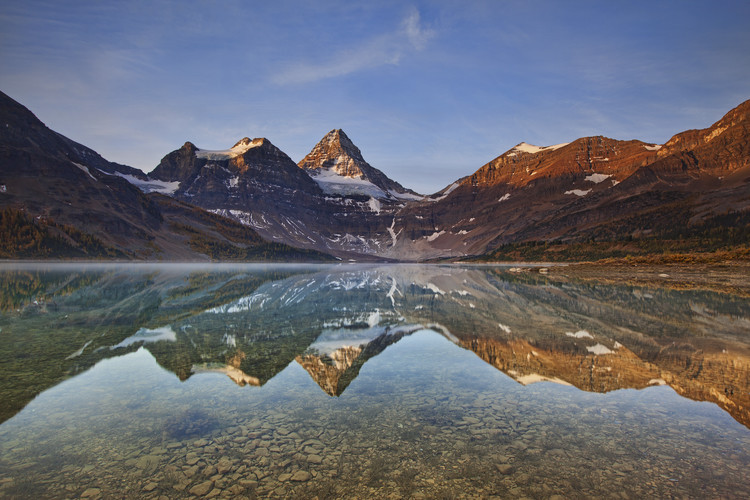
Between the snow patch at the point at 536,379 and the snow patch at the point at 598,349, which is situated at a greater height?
A: the snow patch at the point at 598,349

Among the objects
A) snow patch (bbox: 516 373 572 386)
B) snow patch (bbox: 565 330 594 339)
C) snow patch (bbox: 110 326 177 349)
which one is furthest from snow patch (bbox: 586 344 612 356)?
snow patch (bbox: 110 326 177 349)

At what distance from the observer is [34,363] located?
17062 mm

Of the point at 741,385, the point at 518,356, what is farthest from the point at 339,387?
the point at 741,385

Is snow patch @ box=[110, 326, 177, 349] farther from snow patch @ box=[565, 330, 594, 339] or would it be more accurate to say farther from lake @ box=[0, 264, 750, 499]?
snow patch @ box=[565, 330, 594, 339]

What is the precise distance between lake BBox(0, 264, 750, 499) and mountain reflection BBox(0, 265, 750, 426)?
171mm

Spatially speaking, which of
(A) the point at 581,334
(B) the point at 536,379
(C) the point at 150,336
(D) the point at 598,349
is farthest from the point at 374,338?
(C) the point at 150,336

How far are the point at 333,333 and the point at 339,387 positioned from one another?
1150 cm

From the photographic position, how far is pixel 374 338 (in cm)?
2497

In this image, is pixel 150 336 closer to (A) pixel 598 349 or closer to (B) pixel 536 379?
(B) pixel 536 379

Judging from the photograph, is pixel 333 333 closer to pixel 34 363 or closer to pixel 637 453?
pixel 34 363

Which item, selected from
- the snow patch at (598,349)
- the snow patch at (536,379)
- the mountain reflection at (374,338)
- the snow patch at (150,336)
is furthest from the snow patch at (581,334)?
the snow patch at (150,336)

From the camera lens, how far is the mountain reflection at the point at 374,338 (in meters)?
15.9

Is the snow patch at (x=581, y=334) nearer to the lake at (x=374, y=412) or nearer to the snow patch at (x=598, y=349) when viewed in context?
the lake at (x=374, y=412)

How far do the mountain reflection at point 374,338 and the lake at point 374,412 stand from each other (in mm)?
171
